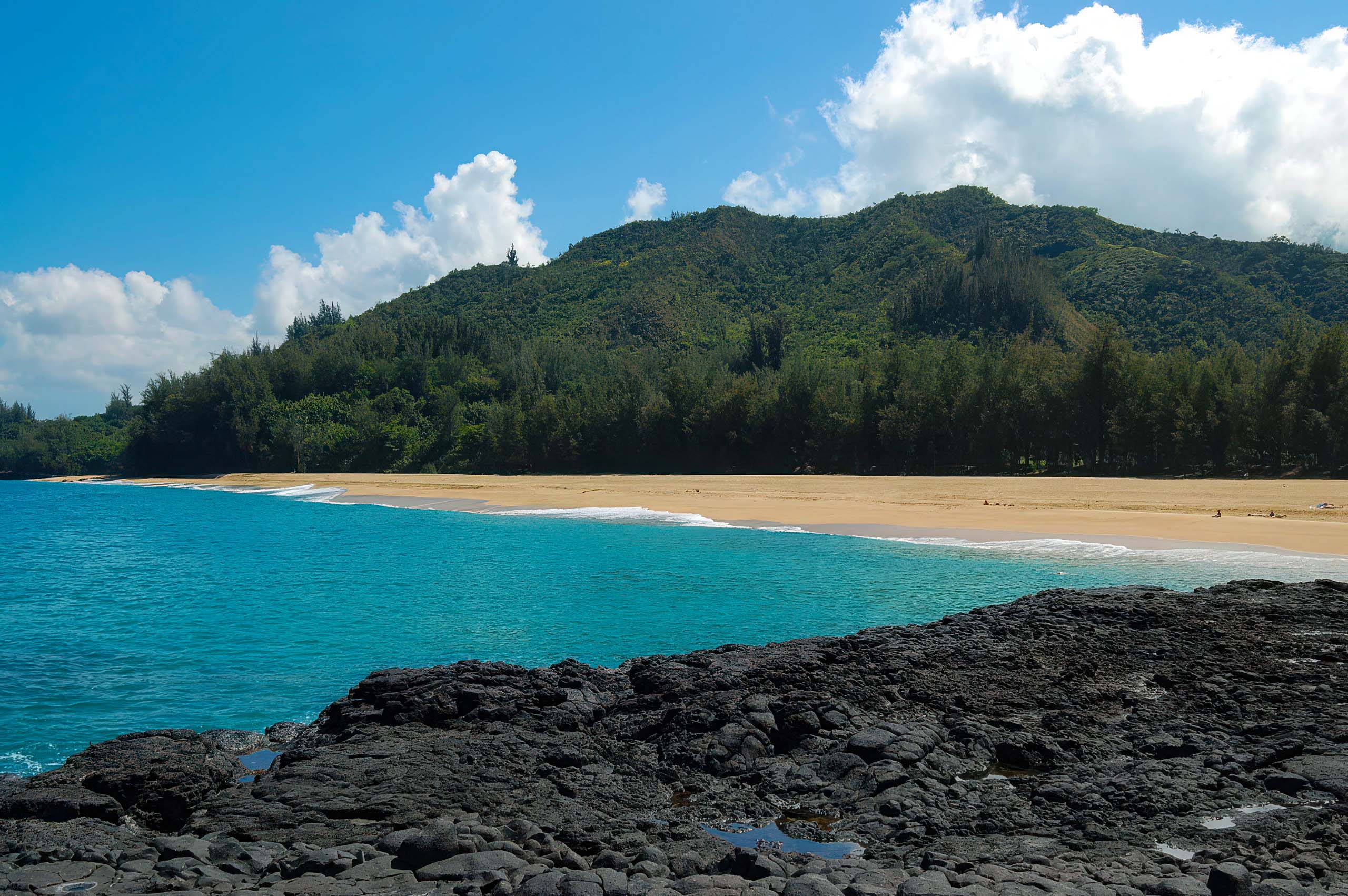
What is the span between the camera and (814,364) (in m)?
68.9

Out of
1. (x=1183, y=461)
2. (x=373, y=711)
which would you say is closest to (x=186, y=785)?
(x=373, y=711)

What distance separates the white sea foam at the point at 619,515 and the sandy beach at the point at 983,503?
0.74 metres

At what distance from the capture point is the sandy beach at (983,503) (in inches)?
869

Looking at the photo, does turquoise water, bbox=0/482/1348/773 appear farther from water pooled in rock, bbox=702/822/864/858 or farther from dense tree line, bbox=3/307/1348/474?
dense tree line, bbox=3/307/1348/474

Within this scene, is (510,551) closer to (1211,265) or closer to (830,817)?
(830,817)

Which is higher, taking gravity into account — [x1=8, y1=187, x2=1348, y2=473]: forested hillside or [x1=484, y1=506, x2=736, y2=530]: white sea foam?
[x1=8, y1=187, x2=1348, y2=473]: forested hillside

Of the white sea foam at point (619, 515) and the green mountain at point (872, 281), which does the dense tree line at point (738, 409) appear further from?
the white sea foam at point (619, 515)

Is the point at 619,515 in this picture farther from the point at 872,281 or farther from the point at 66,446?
the point at 66,446

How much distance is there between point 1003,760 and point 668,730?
320 cm

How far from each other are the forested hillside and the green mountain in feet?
1.44

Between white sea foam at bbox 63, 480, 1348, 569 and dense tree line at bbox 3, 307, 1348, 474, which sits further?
dense tree line at bbox 3, 307, 1348, 474

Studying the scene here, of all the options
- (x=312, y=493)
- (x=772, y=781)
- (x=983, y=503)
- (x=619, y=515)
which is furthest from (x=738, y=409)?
(x=772, y=781)

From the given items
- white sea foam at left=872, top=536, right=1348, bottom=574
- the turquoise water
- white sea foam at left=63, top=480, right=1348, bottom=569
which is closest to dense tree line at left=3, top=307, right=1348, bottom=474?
white sea foam at left=63, top=480, right=1348, bottom=569

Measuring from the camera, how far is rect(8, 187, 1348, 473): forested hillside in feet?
140
